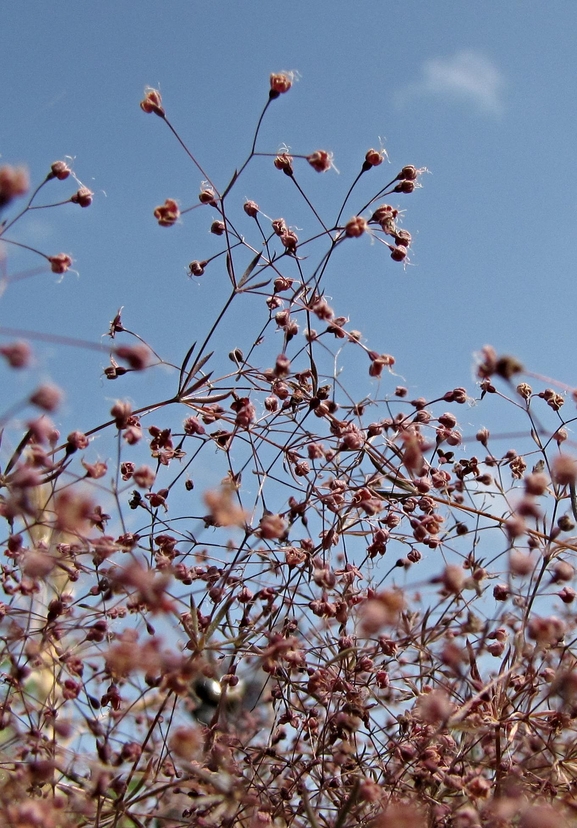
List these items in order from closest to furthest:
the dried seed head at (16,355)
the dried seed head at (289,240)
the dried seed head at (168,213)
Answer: the dried seed head at (16,355) → the dried seed head at (168,213) → the dried seed head at (289,240)

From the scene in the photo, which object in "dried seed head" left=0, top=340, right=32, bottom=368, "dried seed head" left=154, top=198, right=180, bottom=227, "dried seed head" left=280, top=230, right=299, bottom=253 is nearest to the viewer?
"dried seed head" left=0, top=340, right=32, bottom=368

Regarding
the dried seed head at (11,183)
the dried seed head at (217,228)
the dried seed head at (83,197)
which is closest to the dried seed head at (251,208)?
the dried seed head at (217,228)

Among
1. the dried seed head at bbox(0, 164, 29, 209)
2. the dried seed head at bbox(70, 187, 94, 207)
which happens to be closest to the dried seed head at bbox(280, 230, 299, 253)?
the dried seed head at bbox(70, 187, 94, 207)

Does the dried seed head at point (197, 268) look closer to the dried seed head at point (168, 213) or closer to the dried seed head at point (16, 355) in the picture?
the dried seed head at point (168, 213)

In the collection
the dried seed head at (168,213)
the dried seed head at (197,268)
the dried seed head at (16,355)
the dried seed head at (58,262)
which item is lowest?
the dried seed head at (16,355)

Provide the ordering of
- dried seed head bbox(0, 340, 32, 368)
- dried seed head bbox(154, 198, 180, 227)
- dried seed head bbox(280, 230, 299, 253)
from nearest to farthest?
dried seed head bbox(0, 340, 32, 368) < dried seed head bbox(154, 198, 180, 227) < dried seed head bbox(280, 230, 299, 253)

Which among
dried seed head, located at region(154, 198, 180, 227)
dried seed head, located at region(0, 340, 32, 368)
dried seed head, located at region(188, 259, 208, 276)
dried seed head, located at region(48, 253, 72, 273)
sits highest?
dried seed head, located at region(188, 259, 208, 276)

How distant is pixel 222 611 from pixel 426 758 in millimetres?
715

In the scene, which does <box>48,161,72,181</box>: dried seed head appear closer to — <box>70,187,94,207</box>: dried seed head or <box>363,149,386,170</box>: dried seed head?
<box>70,187,94,207</box>: dried seed head

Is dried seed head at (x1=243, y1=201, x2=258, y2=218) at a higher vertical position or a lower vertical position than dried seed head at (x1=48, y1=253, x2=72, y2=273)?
higher

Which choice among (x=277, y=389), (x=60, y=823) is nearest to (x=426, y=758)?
(x=60, y=823)

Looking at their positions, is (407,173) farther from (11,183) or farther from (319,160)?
(11,183)

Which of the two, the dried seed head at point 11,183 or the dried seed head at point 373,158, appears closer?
the dried seed head at point 11,183

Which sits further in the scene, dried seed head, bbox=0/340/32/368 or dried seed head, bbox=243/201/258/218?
dried seed head, bbox=243/201/258/218
